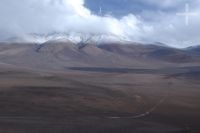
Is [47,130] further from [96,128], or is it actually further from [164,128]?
[164,128]

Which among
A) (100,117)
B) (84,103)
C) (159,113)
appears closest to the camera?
(100,117)

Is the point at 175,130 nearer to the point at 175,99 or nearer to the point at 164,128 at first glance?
the point at 164,128

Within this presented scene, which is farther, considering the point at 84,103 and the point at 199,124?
the point at 84,103

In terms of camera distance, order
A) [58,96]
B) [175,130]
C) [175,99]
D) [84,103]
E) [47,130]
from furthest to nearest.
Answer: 1. [175,99]
2. [58,96]
3. [84,103]
4. [175,130]
5. [47,130]

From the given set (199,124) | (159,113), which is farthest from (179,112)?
(199,124)

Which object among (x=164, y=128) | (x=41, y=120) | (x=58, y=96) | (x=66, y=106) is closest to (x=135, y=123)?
(x=164, y=128)

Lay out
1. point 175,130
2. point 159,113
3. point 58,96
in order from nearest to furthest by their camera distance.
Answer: point 175,130, point 159,113, point 58,96

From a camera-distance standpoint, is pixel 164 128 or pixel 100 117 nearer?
pixel 164 128

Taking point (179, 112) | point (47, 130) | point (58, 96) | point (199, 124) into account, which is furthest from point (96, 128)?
point (58, 96)

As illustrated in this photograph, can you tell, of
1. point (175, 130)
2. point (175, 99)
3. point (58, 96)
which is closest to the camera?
point (175, 130)
